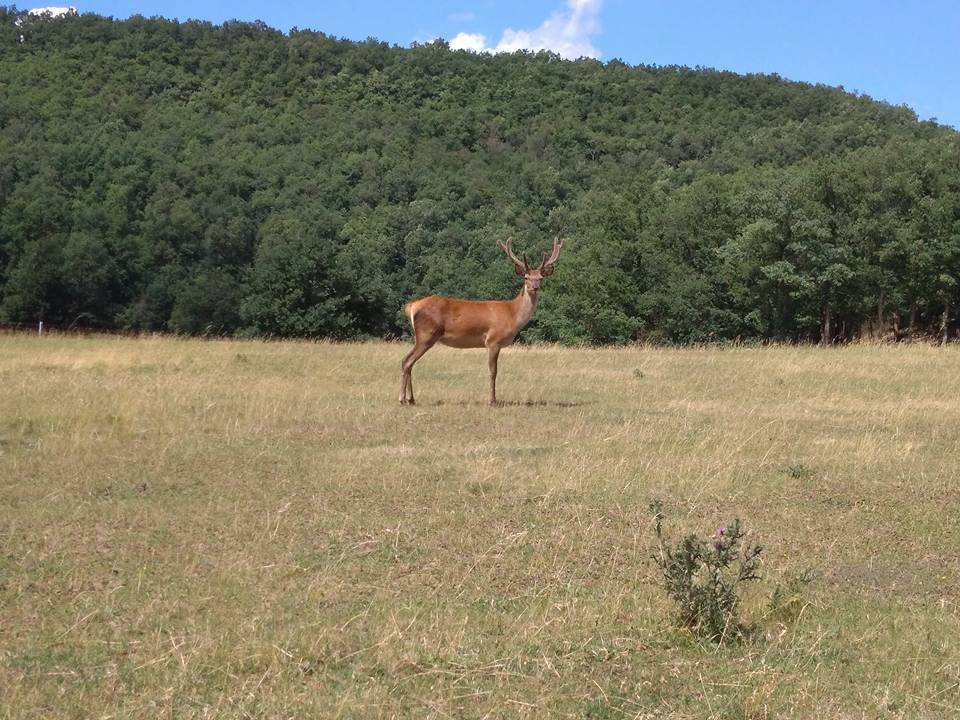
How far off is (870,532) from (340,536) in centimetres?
398

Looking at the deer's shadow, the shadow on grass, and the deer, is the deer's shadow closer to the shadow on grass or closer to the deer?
the shadow on grass

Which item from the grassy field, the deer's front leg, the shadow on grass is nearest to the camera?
the grassy field

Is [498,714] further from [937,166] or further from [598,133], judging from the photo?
[598,133]

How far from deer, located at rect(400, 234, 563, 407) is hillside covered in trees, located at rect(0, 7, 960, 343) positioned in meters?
30.9

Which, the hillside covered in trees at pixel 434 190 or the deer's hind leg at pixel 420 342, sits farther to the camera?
the hillside covered in trees at pixel 434 190

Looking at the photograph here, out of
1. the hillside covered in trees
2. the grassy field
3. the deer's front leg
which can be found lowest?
the grassy field

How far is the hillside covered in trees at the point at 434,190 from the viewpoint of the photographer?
45500 millimetres

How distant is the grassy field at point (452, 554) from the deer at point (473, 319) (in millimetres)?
951

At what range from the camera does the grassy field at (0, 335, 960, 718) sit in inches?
186

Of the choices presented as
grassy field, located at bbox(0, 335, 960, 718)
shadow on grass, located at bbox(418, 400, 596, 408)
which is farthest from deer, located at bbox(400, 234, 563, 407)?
grassy field, located at bbox(0, 335, 960, 718)

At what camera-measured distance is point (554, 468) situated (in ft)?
31.2

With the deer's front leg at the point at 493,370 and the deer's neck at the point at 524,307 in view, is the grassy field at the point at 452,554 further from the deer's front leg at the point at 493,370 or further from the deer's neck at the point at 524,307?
the deer's neck at the point at 524,307

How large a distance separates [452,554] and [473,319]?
8.18 m

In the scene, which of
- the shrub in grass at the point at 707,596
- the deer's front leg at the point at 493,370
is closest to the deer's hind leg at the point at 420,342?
the deer's front leg at the point at 493,370
